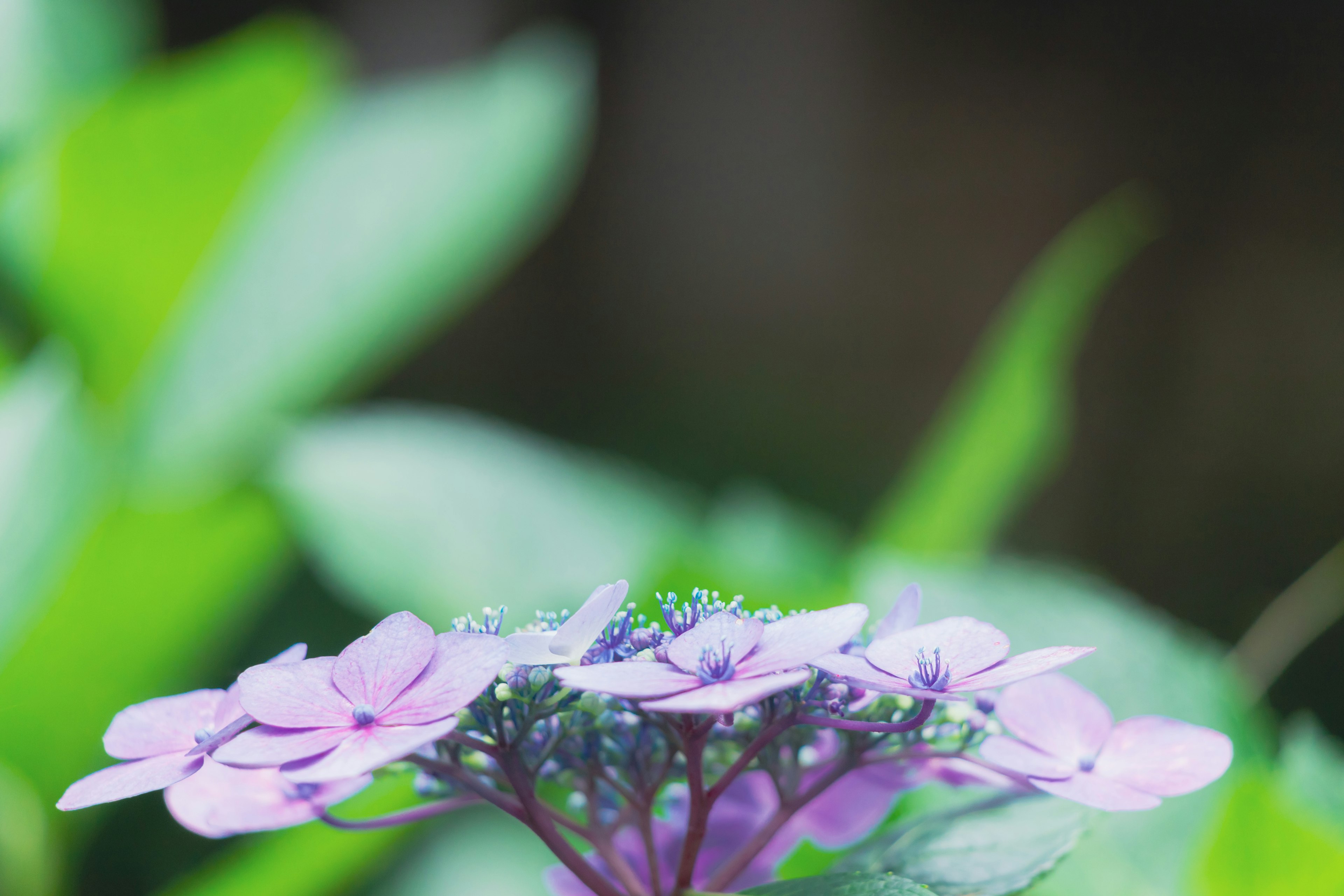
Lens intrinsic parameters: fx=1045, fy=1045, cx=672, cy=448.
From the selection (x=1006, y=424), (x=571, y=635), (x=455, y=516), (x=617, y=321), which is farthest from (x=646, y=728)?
(x=617, y=321)

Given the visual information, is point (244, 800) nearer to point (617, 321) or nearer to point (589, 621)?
point (589, 621)

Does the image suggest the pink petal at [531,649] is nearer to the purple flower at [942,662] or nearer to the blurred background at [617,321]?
the purple flower at [942,662]

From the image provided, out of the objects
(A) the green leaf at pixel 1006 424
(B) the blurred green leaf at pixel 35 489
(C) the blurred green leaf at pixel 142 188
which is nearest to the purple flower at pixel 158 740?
(B) the blurred green leaf at pixel 35 489

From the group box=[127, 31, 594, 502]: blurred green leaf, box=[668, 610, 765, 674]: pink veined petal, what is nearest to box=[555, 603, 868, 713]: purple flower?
box=[668, 610, 765, 674]: pink veined petal

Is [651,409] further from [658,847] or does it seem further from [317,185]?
[658,847]

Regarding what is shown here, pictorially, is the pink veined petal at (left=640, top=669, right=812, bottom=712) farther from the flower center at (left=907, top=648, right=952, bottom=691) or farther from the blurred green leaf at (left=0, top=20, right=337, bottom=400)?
the blurred green leaf at (left=0, top=20, right=337, bottom=400)
